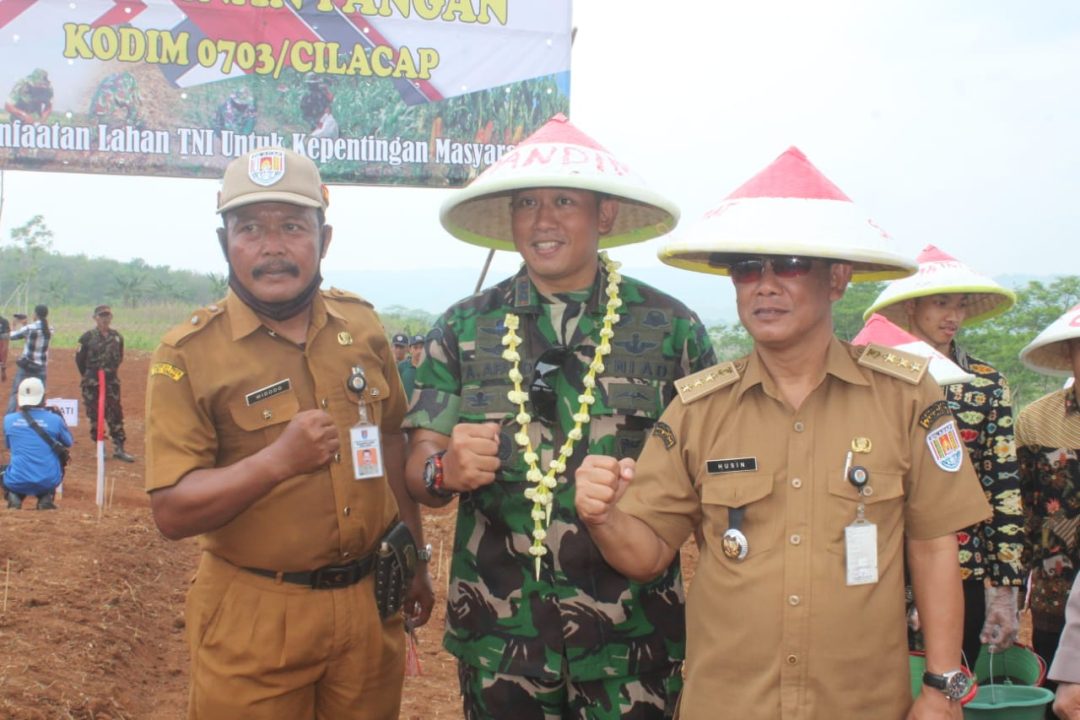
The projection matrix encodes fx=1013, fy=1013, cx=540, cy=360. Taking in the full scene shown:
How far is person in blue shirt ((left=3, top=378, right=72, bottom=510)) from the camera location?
9031 millimetres

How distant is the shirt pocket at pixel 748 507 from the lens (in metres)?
2.33

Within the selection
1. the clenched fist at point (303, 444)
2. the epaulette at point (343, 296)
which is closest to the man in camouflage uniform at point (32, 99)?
the epaulette at point (343, 296)

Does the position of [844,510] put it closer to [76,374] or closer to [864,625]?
[864,625]

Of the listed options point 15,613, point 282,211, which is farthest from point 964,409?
point 15,613

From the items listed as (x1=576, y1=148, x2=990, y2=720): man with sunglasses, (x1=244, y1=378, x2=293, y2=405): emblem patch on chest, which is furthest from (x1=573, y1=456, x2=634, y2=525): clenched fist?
(x1=244, y1=378, x2=293, y2=405): emblem patch on chest

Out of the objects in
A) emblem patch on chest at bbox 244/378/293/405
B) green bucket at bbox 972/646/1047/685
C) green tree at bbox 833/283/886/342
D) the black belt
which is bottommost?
green bucket at bbox 972/646/1047/685

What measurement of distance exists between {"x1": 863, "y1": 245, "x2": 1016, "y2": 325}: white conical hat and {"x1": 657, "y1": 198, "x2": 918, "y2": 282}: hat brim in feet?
5.97

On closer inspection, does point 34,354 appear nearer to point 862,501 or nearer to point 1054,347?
point 1054,347

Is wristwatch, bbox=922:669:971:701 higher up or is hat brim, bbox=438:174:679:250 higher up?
hat brim, bbox=438:174:679:250

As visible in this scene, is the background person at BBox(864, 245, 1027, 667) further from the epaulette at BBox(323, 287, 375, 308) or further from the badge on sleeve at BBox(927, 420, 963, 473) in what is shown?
the epaulette at BBox(323, 287, 375, 308)

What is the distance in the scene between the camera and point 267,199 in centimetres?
294

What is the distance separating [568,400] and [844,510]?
2.71 ft

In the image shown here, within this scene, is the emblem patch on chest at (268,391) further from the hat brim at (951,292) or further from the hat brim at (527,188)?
the hat brim at (951,292)

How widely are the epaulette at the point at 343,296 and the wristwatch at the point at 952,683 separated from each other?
207 cm
